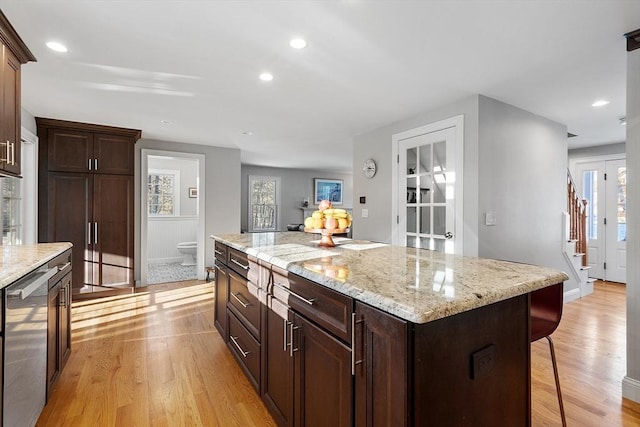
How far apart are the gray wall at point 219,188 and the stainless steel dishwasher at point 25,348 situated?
11.6 feet

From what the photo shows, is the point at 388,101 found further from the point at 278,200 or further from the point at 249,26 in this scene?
the point at 278,200

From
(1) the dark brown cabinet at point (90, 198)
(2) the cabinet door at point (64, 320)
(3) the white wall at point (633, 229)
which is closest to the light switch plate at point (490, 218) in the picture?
(3) the white wall at point (633, 229)

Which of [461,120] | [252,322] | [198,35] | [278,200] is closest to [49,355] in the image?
[252,322]

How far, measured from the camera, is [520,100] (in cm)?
316

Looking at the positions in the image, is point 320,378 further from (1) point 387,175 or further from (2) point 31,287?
(1) point 387,175

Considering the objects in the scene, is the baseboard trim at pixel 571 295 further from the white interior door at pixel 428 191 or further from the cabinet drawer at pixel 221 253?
the cabinet drawer at pixel 221 253

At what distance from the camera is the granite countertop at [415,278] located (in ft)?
3.02

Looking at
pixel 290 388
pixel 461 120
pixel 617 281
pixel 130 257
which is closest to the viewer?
pixel 290 388

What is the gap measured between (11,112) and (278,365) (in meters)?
2.35

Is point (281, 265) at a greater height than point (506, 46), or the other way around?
point (506, 46)

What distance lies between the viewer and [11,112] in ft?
6.83

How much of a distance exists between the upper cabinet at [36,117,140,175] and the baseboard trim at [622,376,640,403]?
539cm

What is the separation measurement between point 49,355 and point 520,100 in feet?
14.1

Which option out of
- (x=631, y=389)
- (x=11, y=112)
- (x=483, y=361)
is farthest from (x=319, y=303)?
(x=11, y=112)
